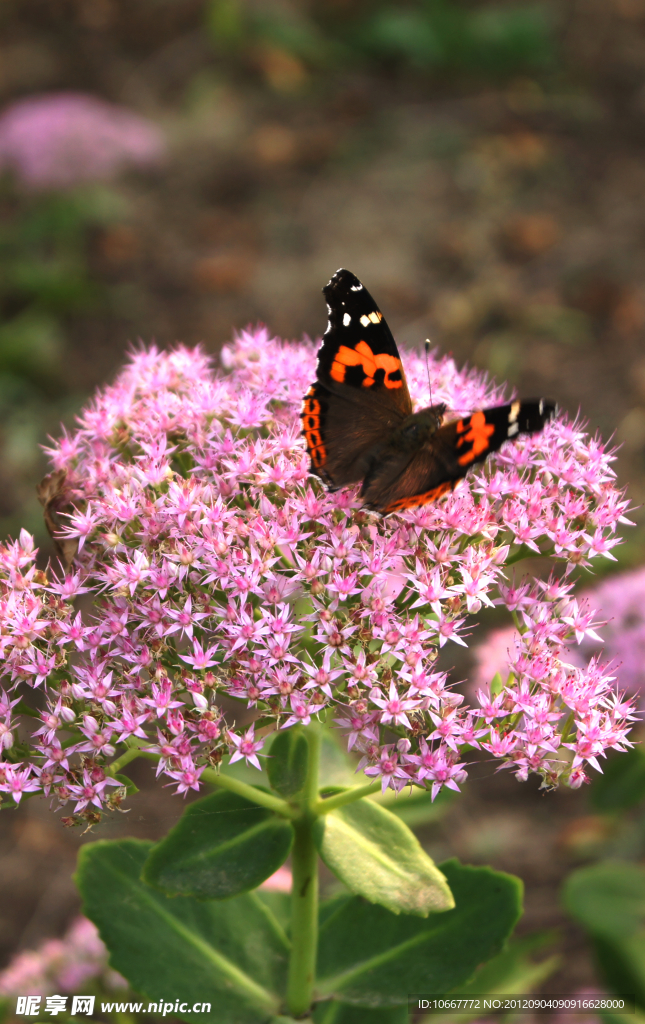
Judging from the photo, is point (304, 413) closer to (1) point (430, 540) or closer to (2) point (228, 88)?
(1) point (430, 540)

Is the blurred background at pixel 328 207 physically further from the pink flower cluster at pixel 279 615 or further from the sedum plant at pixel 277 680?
the pink flower cluster at pixel 279 615

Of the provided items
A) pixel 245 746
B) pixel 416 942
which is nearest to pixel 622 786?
pixel 416 942

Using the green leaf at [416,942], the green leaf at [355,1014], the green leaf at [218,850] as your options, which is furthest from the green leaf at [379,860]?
the green leaf at [355,1014]

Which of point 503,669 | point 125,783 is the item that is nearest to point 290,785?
point 125,783

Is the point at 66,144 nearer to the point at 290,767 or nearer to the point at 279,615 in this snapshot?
the point at 279,615

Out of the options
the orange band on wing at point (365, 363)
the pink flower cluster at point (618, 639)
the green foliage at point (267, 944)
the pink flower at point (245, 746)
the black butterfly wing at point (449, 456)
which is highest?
the orange band on wing at point (365, 363)

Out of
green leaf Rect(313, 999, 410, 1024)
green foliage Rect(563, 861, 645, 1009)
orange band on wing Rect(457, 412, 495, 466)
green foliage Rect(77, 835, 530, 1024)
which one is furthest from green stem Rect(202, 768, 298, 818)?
green foliage Rect(563, 861, 645, 1009)

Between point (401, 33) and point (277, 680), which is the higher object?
point (401, 33)

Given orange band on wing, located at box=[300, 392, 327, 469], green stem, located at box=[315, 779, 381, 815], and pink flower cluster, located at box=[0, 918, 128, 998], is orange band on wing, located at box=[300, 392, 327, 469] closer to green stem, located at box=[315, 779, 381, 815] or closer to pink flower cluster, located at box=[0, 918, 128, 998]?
green stem, located at box=[315, 779, 381, 815]
